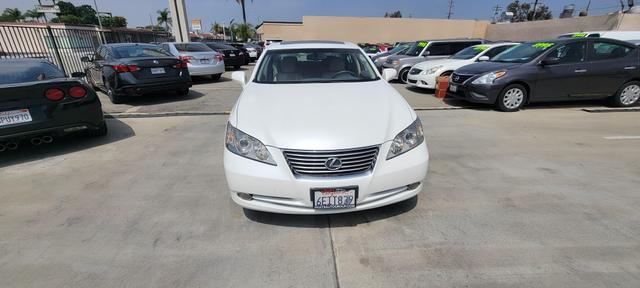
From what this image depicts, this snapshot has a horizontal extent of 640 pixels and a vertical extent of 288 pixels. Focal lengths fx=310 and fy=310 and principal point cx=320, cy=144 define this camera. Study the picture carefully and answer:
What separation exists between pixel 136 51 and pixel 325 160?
24.1ft

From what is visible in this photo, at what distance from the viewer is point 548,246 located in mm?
2424

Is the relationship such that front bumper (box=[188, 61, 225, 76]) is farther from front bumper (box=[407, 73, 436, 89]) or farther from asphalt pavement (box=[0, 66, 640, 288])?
front bumper (box=[407, 73, 436, 89])

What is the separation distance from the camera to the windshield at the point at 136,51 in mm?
7328

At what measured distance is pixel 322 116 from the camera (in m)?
2.56

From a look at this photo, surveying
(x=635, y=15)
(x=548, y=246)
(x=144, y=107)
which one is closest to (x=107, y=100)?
(x=144, y=107)

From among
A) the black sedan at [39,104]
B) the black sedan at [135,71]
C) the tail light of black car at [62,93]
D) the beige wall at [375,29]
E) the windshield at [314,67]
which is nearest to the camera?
the windshield at [314,67]

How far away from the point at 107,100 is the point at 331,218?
7.82 meters

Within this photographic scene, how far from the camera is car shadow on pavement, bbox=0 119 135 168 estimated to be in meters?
4.28

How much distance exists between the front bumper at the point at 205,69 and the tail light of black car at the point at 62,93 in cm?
627

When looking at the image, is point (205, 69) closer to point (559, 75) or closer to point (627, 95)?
point (559, 75)

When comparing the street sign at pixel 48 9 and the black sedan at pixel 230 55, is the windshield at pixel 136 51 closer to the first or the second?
the street sign at pixel 48 9

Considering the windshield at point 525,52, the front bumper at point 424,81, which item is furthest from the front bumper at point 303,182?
the front bumper at point 424,81

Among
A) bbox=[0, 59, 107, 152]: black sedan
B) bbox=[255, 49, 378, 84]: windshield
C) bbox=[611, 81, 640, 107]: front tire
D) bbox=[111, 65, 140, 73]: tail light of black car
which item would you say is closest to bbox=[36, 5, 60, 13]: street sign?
bbox=[111, 65, 140, 73]: tail light of black car

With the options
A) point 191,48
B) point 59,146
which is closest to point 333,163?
point 59,146
